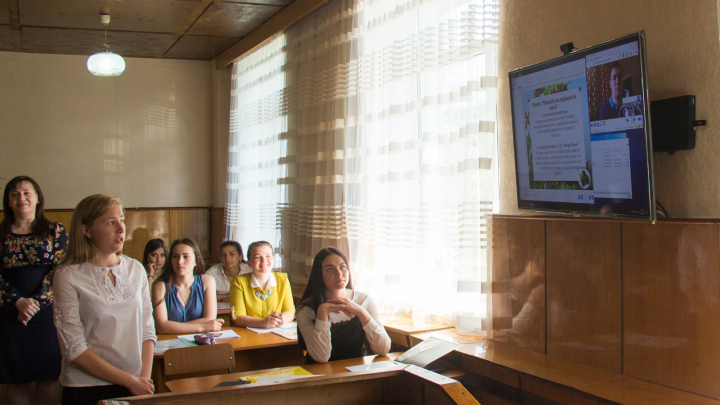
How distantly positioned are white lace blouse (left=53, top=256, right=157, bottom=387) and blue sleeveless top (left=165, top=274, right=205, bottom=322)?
175 centimetres

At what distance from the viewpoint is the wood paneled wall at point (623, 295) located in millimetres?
2199

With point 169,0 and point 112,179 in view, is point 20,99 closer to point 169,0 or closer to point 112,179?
point 112,179

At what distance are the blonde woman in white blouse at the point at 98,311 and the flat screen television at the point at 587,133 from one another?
1948 millimetres

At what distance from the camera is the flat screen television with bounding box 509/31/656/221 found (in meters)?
2.26

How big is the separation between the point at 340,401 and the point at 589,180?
148cm

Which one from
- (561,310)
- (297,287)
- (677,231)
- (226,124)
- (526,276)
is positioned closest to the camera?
(677,231)

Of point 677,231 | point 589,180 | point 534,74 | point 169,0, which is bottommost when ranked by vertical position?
point 677,231

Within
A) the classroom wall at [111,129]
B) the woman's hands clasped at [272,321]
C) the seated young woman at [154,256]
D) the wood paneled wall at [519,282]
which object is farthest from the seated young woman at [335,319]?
the classroom wall at [111,129]

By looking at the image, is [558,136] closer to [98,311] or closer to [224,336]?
[98,311]

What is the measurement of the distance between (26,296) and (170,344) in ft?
3.57

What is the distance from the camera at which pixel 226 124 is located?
25.8 ft

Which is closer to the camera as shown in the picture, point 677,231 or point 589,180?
point 677,231

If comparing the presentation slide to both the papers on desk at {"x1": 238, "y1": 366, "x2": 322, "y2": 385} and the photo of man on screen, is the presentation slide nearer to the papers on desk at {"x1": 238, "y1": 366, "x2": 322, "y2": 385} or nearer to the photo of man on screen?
the photo of man on screen

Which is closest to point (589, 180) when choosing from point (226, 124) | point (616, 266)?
point (616, 266)
